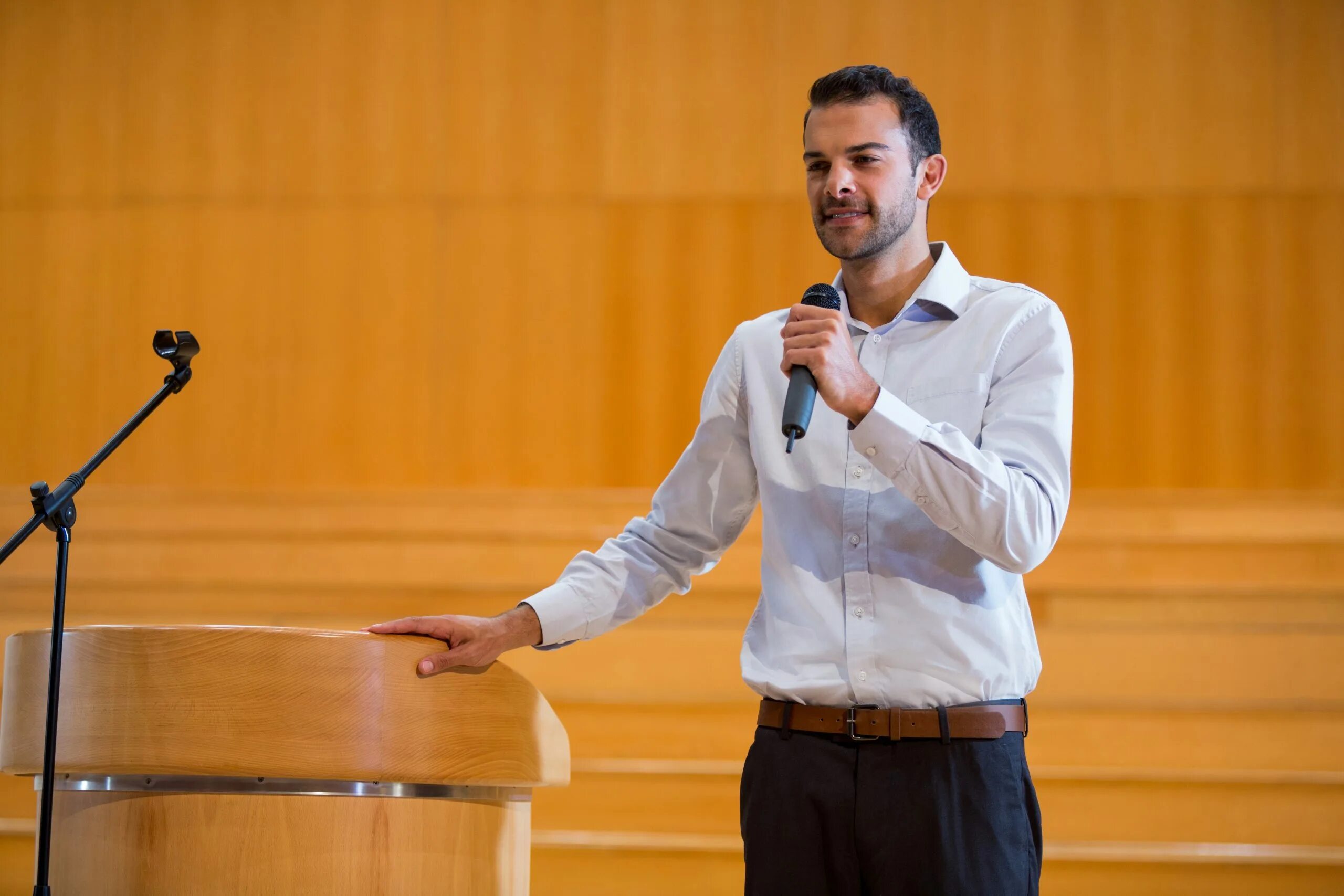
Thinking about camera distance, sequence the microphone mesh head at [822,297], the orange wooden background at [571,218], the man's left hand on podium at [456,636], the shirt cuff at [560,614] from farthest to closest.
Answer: the orange wooden background at [571,218]
the shirt cuff at [560,614]
the microphone mesh head at [822,297]
the man's left hand on podium at [456,636]

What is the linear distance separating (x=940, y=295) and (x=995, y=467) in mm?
247

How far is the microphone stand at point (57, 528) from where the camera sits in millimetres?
987

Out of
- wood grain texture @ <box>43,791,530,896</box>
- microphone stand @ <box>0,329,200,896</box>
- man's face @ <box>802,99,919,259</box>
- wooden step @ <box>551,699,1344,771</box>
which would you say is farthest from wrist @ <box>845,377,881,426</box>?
wooden step @ <box>551,699,1344,771</box>

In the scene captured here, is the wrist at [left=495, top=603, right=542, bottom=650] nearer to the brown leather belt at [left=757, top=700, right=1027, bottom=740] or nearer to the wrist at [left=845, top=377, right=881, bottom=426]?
the brown leather belt at [left=757, top=700, right=1027, bottom=740]

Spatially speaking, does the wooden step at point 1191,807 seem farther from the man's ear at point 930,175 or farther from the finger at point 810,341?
the finger at point 810,341

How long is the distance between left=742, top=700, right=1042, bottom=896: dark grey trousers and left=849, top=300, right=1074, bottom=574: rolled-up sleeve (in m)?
0.18

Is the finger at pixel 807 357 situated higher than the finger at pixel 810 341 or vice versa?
the finger at pixel 810 341

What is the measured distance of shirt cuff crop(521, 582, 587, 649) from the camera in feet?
4.27

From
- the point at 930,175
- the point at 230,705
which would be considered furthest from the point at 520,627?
the point at 930,175

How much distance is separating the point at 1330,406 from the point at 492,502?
1.93 m

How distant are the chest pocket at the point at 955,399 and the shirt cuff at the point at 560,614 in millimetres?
422

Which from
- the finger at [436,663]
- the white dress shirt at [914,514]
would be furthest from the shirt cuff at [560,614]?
the finger at [436,663]

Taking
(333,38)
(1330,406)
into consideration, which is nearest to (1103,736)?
(1330,406)

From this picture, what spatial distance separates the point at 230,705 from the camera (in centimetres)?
97
